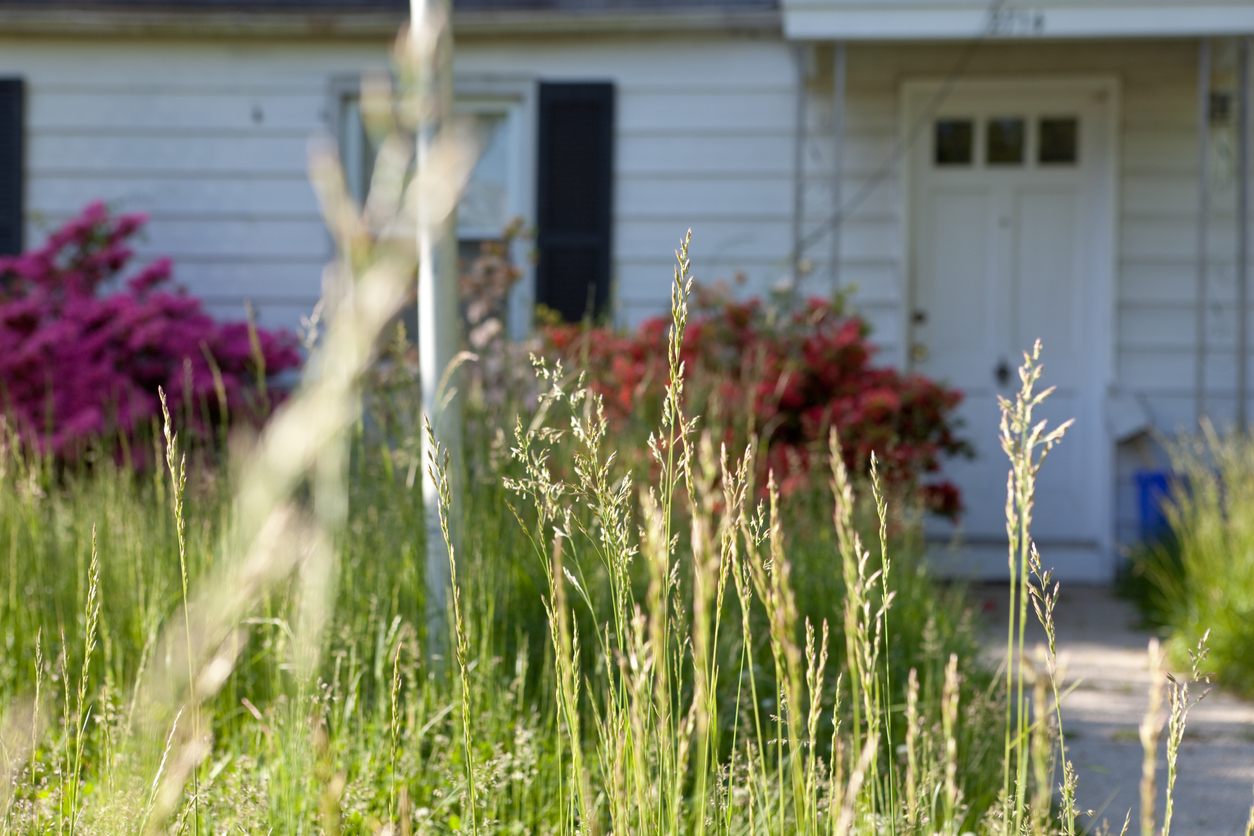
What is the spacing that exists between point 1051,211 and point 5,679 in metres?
6.23

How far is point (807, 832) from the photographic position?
1.30 meters

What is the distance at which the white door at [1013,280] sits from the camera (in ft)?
22.7

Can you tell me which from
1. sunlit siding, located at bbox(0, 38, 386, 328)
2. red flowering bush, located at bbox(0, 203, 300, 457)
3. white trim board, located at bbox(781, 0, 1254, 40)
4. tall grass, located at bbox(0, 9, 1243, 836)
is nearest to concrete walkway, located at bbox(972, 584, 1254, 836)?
tall grass, located at bbox(0, 9, 1243, 836)

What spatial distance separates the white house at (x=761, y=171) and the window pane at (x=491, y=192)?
2 centimetres

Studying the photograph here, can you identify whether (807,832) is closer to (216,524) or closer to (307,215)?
(216,524)

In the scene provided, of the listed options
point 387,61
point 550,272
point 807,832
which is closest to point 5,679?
point 807,832

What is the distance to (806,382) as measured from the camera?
217 inches

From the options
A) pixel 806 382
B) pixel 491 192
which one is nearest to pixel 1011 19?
pixel 806 382

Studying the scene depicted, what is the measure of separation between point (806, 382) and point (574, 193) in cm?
231

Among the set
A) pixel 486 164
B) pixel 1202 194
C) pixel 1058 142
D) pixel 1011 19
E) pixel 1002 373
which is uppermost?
pixel 1011 19

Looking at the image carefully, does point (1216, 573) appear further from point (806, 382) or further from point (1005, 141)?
point (1005, 141)

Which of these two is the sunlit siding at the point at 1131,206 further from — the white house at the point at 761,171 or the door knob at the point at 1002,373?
the door knob at the point at 1002,373

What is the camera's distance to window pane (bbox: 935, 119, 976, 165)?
707cm

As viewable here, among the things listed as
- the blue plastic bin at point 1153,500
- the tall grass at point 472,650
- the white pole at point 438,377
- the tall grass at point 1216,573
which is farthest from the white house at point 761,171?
the white pole at point 438,377
